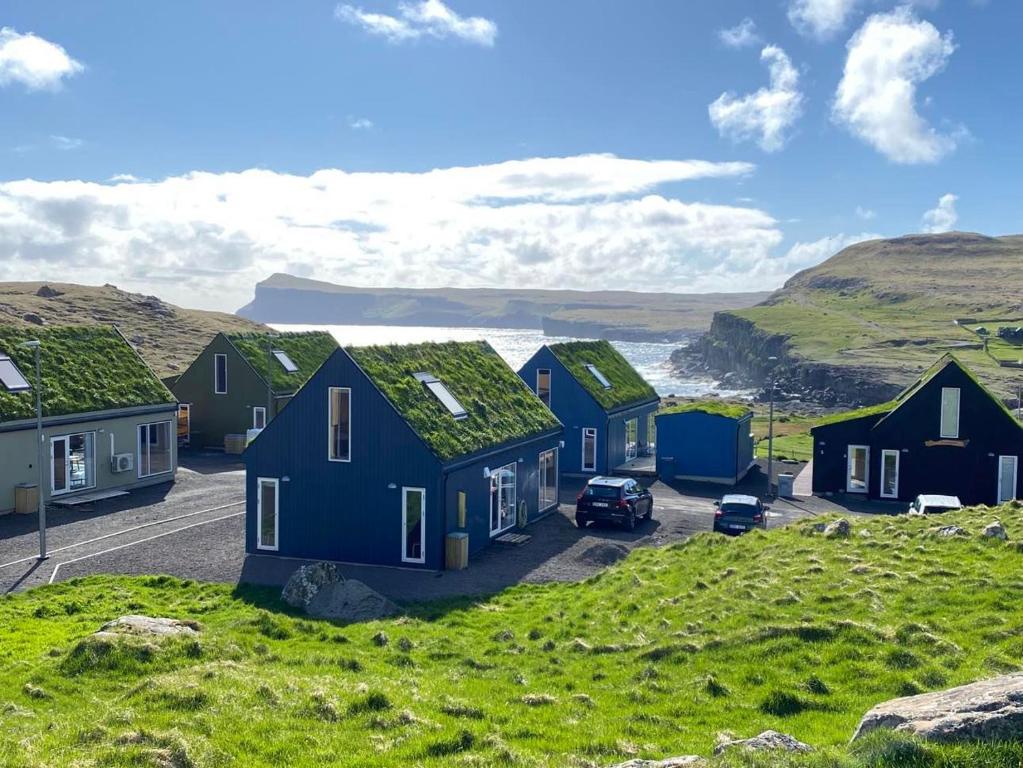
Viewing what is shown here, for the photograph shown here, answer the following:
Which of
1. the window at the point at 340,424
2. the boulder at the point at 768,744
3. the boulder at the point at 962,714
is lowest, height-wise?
the boulder at the point at 768,744

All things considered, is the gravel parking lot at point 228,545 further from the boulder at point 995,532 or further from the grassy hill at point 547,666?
the boulder at point 995,532

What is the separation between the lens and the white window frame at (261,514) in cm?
2902

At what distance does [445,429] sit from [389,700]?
633 inches

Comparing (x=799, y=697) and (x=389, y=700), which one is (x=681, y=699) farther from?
(x=389, y=700)

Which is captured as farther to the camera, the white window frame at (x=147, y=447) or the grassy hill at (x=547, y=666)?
the white window frame at (x=147, y=447)

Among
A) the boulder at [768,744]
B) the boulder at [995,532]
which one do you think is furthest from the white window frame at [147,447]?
the boulder at [768,744]

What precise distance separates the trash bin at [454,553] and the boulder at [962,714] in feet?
60.4

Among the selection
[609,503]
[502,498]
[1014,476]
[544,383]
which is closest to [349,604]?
[502,498]

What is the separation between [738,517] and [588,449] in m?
16.4

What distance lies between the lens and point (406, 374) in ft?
100

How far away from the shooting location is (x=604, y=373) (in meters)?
51.1

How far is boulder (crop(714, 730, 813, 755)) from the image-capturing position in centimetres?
998

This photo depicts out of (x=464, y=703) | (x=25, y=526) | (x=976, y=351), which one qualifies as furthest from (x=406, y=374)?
(x=976, y=351)

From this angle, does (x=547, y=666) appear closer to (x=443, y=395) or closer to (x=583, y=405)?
(x=443, y=395)
